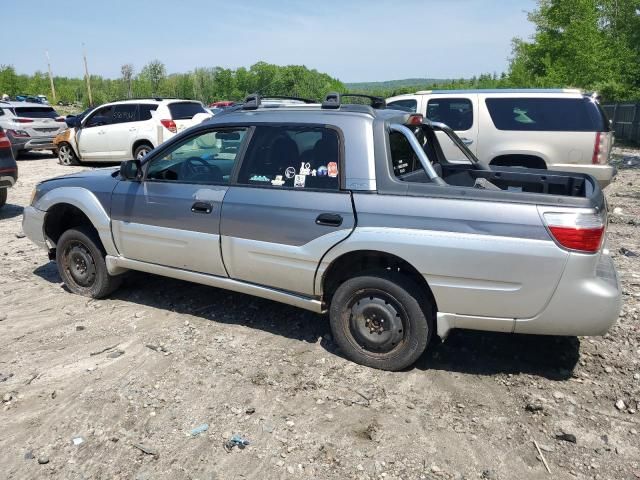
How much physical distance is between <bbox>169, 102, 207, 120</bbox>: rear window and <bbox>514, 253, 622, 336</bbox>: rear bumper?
11973 mm

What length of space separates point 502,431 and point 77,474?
2.40m

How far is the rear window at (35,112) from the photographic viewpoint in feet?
53.6

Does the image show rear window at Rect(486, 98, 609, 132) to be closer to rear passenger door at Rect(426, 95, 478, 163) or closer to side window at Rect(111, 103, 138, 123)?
rear passenger door at Rect(426, 95, 478, 163)

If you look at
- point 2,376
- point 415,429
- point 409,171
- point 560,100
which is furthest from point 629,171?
point 2,376

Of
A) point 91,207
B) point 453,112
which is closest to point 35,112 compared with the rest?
point 453,112

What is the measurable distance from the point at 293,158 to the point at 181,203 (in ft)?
3.47

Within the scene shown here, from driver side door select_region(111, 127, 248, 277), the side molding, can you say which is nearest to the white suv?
the side molding

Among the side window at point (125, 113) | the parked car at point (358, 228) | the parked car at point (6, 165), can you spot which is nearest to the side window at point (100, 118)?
the side window at point (125, 113)

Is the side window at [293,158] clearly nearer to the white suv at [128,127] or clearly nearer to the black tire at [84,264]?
the black tire at [84,264]

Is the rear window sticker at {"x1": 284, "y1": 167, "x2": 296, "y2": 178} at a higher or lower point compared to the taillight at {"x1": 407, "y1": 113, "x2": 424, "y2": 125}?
lower

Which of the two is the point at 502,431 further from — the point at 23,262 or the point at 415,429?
the point at 23,262

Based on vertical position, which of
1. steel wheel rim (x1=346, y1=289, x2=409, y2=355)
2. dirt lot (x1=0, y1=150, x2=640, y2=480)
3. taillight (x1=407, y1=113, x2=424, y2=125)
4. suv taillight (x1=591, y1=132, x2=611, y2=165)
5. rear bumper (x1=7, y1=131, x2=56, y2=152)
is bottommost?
dirt lot (x1=0, y1=150, x2=640, y2=480)

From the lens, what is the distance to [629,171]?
45.6 ft

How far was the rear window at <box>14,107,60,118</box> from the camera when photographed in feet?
53.6
